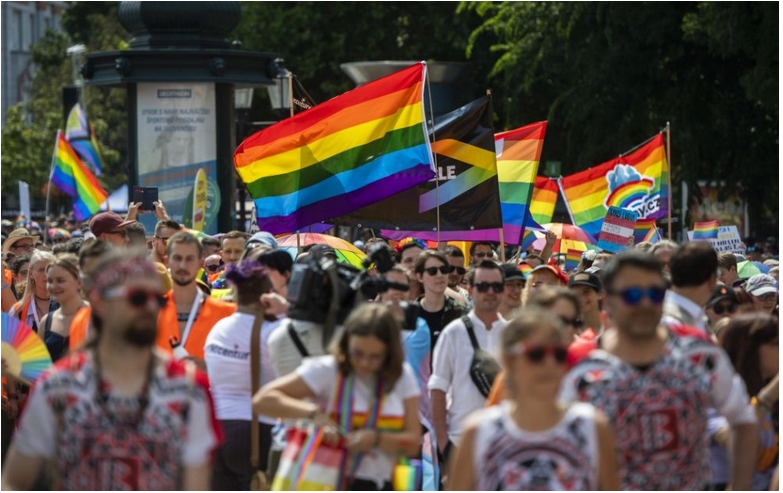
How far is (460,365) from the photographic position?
7324 mm

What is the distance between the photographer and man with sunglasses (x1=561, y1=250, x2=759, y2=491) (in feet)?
15.9

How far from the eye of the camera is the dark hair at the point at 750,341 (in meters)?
5.81

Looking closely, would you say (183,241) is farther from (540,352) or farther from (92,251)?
(540,352)

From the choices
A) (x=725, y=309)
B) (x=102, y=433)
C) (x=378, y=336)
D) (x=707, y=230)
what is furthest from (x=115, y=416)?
(x=707, y=230)

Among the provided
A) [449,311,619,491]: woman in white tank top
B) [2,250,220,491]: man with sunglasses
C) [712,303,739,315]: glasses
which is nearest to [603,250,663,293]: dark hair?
[449,311,619,491]: woman in white tank top

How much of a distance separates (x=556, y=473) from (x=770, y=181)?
22638mm

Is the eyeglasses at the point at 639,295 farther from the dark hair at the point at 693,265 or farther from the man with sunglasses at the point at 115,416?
the man with sunglasses at the point at 115,416

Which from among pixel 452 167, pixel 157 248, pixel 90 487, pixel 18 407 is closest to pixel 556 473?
pixel 90 487

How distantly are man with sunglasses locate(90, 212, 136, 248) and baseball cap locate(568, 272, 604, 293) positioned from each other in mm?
3398

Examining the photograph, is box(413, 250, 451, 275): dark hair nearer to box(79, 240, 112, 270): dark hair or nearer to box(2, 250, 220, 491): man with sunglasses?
box(79, 240, 112, 270): dark hair

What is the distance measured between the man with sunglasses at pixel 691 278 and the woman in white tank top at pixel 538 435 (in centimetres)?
139

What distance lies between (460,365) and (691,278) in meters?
1.76

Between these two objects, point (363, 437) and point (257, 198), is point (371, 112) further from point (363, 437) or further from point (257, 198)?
point (363, 437)

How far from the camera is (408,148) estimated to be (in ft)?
35.7
